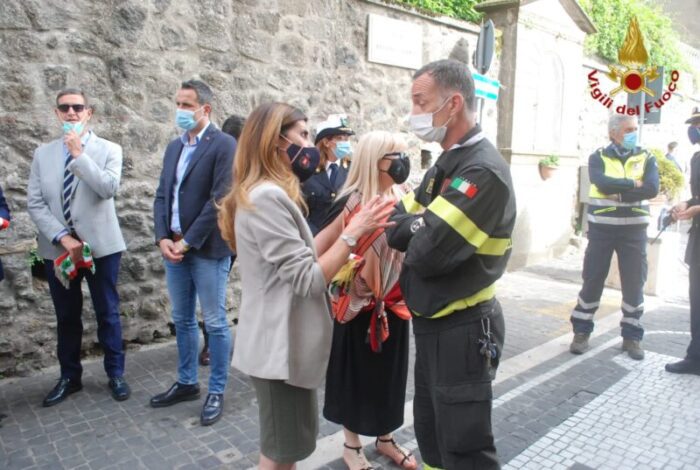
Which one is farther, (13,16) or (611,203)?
(611,203)

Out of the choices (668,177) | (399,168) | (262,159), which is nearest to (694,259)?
(399,168)

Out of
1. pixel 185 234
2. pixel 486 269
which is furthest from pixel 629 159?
pixel 185 234

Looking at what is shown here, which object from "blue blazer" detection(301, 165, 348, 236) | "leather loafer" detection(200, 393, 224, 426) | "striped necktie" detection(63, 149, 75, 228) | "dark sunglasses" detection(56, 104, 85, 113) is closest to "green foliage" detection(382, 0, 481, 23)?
"blue blazer" detection(301, 165, 348, 236)

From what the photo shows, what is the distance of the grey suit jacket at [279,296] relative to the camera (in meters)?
2.09

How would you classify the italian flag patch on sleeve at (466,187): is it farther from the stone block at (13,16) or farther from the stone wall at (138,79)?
the stone block at (13,16)

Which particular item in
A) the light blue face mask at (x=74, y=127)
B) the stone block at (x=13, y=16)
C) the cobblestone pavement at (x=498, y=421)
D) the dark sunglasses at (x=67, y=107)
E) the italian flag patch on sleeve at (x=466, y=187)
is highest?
the stone block at (x=13, y=16)

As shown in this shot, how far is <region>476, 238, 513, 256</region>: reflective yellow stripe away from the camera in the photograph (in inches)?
83.8

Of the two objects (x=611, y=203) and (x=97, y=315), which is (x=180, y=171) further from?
(x=611, y=203)

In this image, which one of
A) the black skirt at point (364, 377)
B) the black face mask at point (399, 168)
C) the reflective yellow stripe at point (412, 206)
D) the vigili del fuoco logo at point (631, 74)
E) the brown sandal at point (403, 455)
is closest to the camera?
the reflective yellow stripe at point (412, 206)

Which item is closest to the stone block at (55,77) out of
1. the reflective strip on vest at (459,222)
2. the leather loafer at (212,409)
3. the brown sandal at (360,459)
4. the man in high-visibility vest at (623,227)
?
the leather loafer at (212,409)

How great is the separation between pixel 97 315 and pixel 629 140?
4.79 meters

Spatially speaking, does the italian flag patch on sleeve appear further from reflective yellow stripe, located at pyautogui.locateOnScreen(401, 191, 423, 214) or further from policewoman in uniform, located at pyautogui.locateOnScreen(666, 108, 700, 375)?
policewoman in uniform, located at pyautogui.locateOnScreen(666, 108, 700, 375)

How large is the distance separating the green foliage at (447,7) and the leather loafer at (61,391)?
5.25 meters

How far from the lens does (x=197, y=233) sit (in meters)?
3.59
